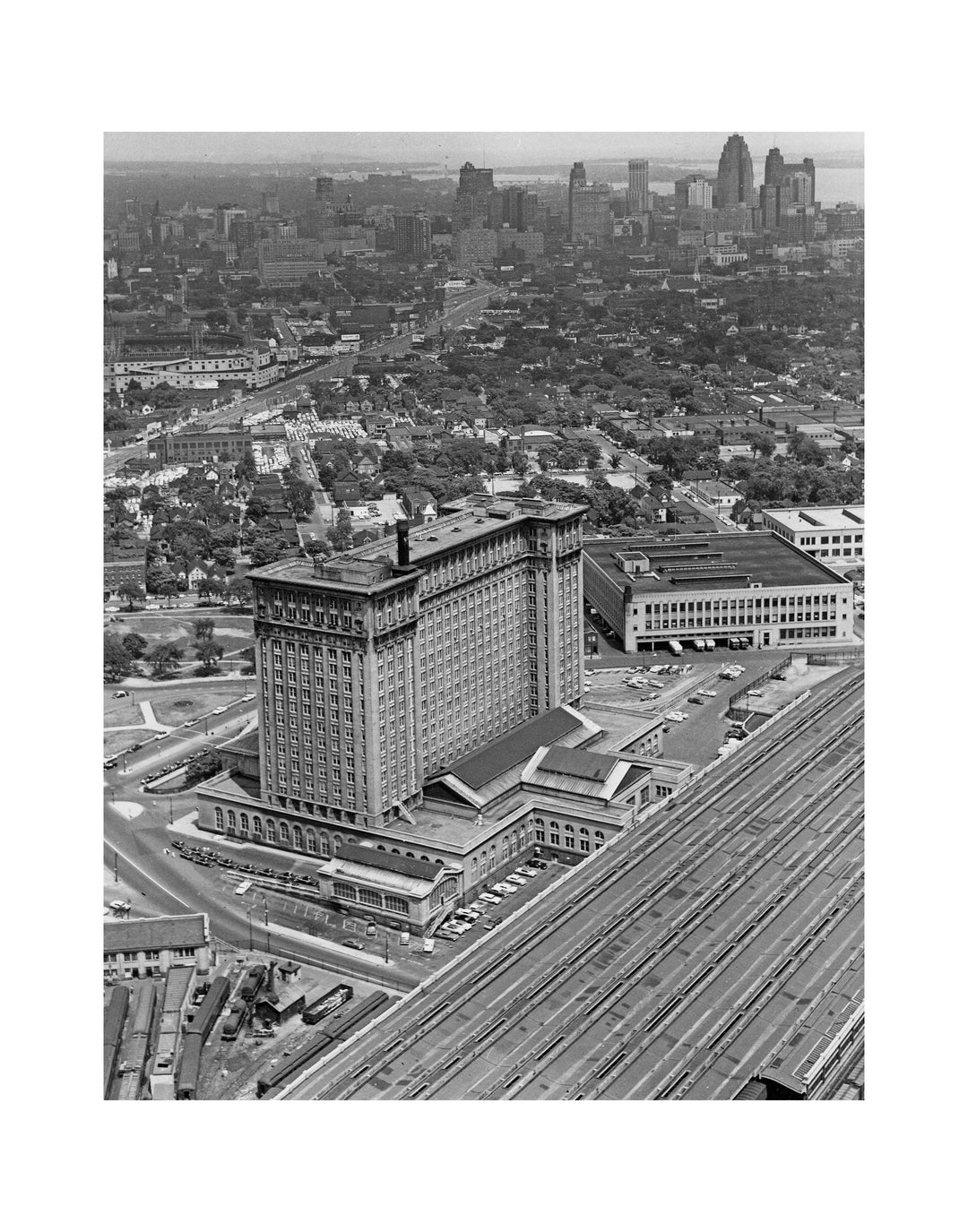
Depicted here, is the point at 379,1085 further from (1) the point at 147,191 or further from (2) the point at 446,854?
(1) the point at 147,191

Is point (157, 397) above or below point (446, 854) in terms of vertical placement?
above

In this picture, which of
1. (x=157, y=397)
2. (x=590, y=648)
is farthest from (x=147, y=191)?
(x=590, y=648)

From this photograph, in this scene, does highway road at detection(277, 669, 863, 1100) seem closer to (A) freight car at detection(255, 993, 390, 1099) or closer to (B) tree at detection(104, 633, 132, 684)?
(A) freight car at detection(255, 993, 390, 1099)

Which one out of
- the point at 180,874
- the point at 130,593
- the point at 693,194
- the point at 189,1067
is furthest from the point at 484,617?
the point at 693,194

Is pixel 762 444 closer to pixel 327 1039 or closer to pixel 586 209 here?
pixel 586 209

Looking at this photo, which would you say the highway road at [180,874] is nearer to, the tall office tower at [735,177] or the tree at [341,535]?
the tree at [341,535]

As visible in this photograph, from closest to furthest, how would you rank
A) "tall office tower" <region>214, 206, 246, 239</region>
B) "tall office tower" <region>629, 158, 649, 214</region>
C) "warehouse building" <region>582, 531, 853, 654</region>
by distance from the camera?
"warehouse building" <region>582, 531, 853, 654</region>
"tall office tower" <region>629, 158, 649, 214</region>
"tall office tower" <region>214, 206, 246, 239</region>

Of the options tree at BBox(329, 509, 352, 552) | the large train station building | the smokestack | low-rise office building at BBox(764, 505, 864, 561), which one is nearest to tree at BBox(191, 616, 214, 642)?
tree at BBox(329, 509, 352, 552)
